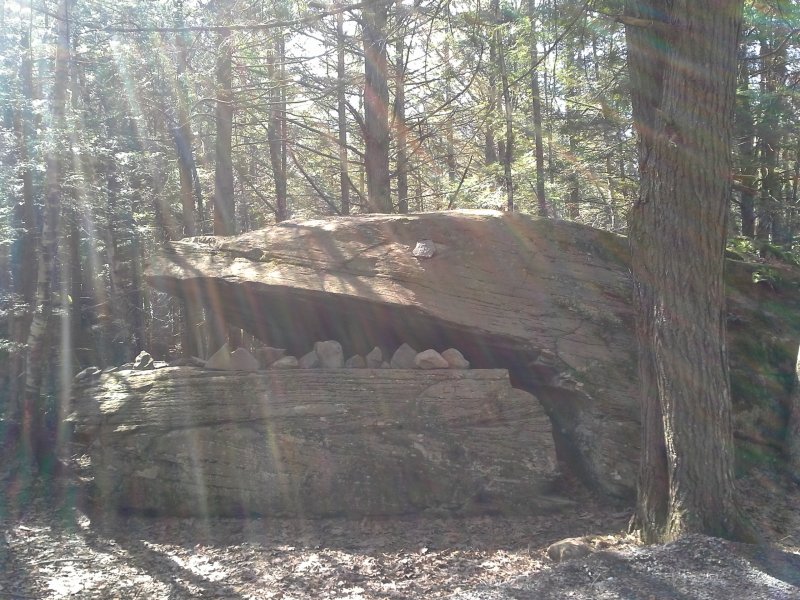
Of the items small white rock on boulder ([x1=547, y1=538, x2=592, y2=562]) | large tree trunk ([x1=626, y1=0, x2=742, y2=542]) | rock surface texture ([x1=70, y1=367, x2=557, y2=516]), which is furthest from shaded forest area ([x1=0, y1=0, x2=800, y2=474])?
small white rock on boulder ([x1=547, y1=538, x2=592, y2=562])

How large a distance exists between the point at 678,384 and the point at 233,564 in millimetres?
3846

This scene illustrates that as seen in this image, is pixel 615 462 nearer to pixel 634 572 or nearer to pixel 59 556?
pixel 634 572

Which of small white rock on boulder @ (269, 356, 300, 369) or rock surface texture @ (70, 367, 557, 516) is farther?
small white rock on boulder @ (269, 356, 300, 369)

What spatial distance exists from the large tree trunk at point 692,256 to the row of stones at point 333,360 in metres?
2.27

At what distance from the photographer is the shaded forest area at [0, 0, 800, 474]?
8.22m

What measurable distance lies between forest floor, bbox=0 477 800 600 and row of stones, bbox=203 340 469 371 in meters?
1.52

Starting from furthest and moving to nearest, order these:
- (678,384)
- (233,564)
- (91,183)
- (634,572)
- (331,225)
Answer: (91,183), (331,225), (233,564), (678,384), (634,572)

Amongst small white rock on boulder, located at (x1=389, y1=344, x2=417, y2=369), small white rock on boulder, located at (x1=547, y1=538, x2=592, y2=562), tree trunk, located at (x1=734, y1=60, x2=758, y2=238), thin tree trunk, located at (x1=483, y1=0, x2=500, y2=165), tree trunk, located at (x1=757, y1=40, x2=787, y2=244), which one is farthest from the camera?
tree trunk, located at (x1=757, y1=40, x2=787, y2=244)

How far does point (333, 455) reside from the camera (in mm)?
6344

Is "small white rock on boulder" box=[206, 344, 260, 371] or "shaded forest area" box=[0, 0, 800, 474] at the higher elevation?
"shaded forest area" box=[0, 0, 800, 474]

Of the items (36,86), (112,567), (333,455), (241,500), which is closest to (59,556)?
(112,567)

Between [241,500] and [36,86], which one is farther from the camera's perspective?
[36,86]

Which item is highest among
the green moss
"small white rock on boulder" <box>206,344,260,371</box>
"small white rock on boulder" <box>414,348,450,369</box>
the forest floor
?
"small white rock on boulder" <box>206,344,260,371</box>

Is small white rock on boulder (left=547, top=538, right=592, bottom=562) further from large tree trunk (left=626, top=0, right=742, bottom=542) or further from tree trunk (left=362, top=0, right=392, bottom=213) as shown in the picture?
tree trunk (left=362, top=0, right=392, bottom=213)
